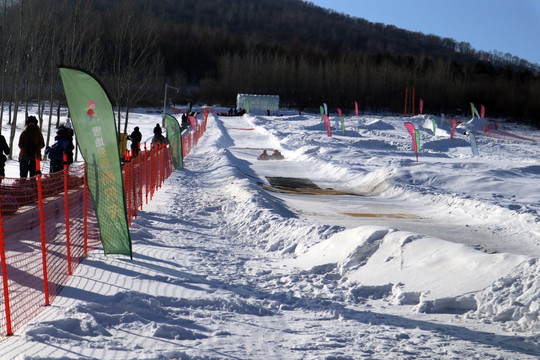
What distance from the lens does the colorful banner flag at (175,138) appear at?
67.8 ft

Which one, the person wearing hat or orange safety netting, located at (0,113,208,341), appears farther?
the person wearing hat

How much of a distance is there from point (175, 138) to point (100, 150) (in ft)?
43.8

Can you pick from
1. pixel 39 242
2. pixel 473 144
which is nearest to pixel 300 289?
pixel 39 242

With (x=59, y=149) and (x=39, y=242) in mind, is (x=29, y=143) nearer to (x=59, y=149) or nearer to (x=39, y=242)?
(x=59, y=149)

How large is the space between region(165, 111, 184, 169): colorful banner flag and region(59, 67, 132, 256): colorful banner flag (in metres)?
12.4

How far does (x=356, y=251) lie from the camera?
8391 millimetres

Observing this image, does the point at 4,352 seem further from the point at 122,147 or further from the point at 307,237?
the point at 122,147

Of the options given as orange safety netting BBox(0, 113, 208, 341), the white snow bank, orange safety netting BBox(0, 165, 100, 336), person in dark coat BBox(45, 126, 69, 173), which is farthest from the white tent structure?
the white snow bank

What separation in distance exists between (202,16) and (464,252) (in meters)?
198

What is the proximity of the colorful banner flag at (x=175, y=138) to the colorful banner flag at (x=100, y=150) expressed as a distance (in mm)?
12355

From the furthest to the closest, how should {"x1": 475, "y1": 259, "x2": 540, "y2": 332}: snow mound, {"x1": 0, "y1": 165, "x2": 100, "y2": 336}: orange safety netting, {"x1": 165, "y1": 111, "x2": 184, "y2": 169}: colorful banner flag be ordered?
1. {"x1": 165, "y1": 111, "x2": 184, "y2": 169}: colorful banner flag
2. {"x1": 0, "y1": 165, "x2": 100, "y2": 336}: orange safety netting
3. {"x1": 475, "y1": 259, "x2": 540, "y2": 332}: snow mound

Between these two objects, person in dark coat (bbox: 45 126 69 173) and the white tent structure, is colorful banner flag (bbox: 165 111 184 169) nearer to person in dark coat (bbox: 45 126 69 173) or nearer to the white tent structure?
person in dark coat (bbox: 45 126 69 173)

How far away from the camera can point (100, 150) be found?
7520mm

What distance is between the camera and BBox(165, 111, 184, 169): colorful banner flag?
20.7 metres
